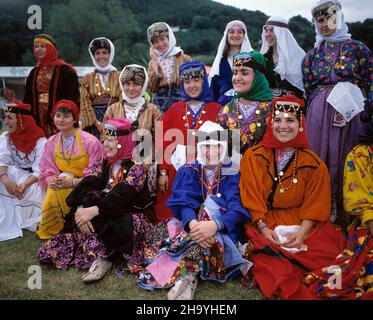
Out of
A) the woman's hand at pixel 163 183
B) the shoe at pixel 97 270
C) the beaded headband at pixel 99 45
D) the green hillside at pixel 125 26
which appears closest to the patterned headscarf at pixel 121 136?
the woman's hand at pixel 163 183

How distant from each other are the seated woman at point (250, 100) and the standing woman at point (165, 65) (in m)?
1.30

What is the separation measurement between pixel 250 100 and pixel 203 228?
4.51 feet

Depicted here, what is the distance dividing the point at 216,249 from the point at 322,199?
920mm

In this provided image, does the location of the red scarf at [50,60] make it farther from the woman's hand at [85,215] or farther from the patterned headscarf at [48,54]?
the woman's hand at [85,215]

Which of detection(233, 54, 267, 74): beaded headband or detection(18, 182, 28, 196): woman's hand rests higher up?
detection(233, 54, 267, 74): beaded headband

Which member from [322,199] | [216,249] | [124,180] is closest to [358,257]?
[322,199]

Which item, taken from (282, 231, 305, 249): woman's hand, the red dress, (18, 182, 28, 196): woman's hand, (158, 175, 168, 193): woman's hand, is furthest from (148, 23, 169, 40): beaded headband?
(282, 231, 305, 249): woman's hand

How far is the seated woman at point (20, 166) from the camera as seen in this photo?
163 inches

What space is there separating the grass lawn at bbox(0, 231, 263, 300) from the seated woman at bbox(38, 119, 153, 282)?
0.30 ft

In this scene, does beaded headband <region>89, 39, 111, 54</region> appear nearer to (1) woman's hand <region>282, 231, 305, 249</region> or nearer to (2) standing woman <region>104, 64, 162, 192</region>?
(2) standing woman <region>104, 64, 162, 192</region>

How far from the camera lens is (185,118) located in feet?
12.6

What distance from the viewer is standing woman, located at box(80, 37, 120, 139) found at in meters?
4.55

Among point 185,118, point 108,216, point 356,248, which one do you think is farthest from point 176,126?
point 356,248

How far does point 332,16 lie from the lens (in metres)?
3.69
